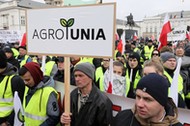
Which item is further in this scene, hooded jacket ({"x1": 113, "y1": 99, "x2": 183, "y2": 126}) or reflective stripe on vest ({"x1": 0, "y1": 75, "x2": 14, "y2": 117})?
reflective stripe on vest ({"x1": 0, "y1": 75, "x2": 14, "y2": 117})

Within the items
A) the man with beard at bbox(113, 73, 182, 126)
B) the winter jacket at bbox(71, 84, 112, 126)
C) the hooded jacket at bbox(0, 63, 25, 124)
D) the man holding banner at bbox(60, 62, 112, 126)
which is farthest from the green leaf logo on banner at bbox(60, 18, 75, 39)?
the hooded jacket at bbox(0, 63, 25, 124)

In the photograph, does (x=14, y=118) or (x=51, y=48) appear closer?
(x=51, y=48)

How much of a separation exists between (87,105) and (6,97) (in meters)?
1.16

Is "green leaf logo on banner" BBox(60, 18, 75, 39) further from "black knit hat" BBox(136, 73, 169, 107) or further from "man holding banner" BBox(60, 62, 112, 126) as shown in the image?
"black knit hat" BBox(136, 73, 169, 107)

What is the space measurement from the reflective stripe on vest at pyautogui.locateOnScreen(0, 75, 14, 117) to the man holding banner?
2.92 feet

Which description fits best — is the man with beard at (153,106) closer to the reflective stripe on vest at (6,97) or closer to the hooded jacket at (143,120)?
the hooded jacket at (143,120)

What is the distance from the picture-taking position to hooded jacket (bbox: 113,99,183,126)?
1698 millimetres

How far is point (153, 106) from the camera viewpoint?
1709 mm

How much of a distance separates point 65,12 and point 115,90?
6.13 ft

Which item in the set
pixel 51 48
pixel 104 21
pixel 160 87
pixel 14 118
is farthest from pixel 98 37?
pixel 14 118

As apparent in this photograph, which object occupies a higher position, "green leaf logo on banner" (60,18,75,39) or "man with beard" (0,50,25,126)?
"green leaf logo on banner" (60,18,75,39)

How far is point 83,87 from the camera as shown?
2.39 metres

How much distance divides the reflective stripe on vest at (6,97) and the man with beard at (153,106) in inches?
66.9

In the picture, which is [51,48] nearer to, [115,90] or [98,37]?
[98,37]
